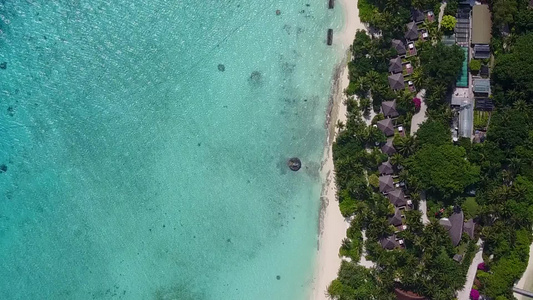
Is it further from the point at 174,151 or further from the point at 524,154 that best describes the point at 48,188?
the point at 524,154

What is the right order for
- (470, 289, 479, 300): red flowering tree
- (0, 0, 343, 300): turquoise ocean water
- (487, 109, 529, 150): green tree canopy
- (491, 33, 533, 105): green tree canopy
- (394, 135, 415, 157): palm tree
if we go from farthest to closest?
(0, 0, 343, 300): turquoise ocean water < (470, 289, 479, 300): red flowering tree < (394, 135, 415, 157): palm tree < (487, 109, 529, 150): green tree canopy < (491, 33, 533, 105): green tree canopy

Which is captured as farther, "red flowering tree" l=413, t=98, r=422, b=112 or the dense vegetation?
"red flowering tree" l=413, t=98, r=422, b=112

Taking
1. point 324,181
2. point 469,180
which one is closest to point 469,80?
point 469,180

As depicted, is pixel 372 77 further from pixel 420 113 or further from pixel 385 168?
pixel 385 168

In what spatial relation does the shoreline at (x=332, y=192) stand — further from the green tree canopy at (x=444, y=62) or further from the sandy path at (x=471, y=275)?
the sandy path at (x=471, y=275)

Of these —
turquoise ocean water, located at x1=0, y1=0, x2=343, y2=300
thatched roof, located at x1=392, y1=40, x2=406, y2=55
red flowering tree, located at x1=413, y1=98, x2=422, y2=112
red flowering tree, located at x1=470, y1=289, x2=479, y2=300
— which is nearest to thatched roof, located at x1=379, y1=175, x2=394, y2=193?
turquoise ocean water, located at x1=0, y1=0, x2=343, y2=300

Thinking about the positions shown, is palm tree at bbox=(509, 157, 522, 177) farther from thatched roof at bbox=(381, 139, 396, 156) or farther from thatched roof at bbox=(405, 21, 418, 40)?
thatched roof at bbox=(405, 21, 418, 40)

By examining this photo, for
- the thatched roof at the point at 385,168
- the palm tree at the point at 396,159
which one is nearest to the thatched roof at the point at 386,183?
the thatched roof at the point at 385,168
